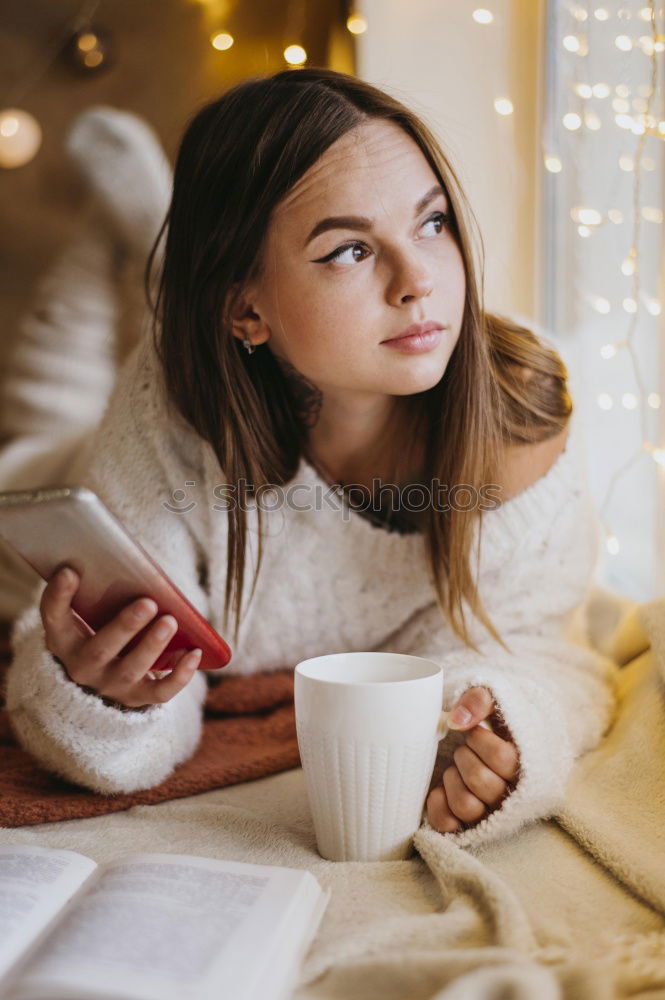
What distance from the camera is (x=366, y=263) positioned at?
0.89m

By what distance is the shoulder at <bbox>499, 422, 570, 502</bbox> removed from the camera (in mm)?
1034

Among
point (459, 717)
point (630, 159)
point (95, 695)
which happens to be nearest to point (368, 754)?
point (459, 717)

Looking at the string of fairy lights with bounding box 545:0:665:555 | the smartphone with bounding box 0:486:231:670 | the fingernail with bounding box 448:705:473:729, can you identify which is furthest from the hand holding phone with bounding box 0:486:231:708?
the string of fairy lights with bounding box 545:0:665:555

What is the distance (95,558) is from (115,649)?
10cm

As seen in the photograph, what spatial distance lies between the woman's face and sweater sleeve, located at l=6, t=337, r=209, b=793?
24 centimetres

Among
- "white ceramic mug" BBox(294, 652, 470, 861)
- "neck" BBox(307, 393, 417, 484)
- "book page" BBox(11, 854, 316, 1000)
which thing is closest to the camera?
"book page" BBox(11, 854, 316, 1000)

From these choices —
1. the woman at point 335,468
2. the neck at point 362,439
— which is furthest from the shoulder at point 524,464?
the neck at point 362,439

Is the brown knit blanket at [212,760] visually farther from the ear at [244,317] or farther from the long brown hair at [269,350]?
the ear at [244,317]

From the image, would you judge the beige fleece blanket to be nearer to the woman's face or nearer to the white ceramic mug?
the white ceramic mug

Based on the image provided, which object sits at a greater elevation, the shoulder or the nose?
the nose

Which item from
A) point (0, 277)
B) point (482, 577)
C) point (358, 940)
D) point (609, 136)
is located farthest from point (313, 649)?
point (0, 277)

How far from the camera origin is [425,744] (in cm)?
70

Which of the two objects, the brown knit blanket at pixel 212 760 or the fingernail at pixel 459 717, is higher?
the fingernail at pixel 459 717

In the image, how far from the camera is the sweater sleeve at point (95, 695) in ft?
2.84
